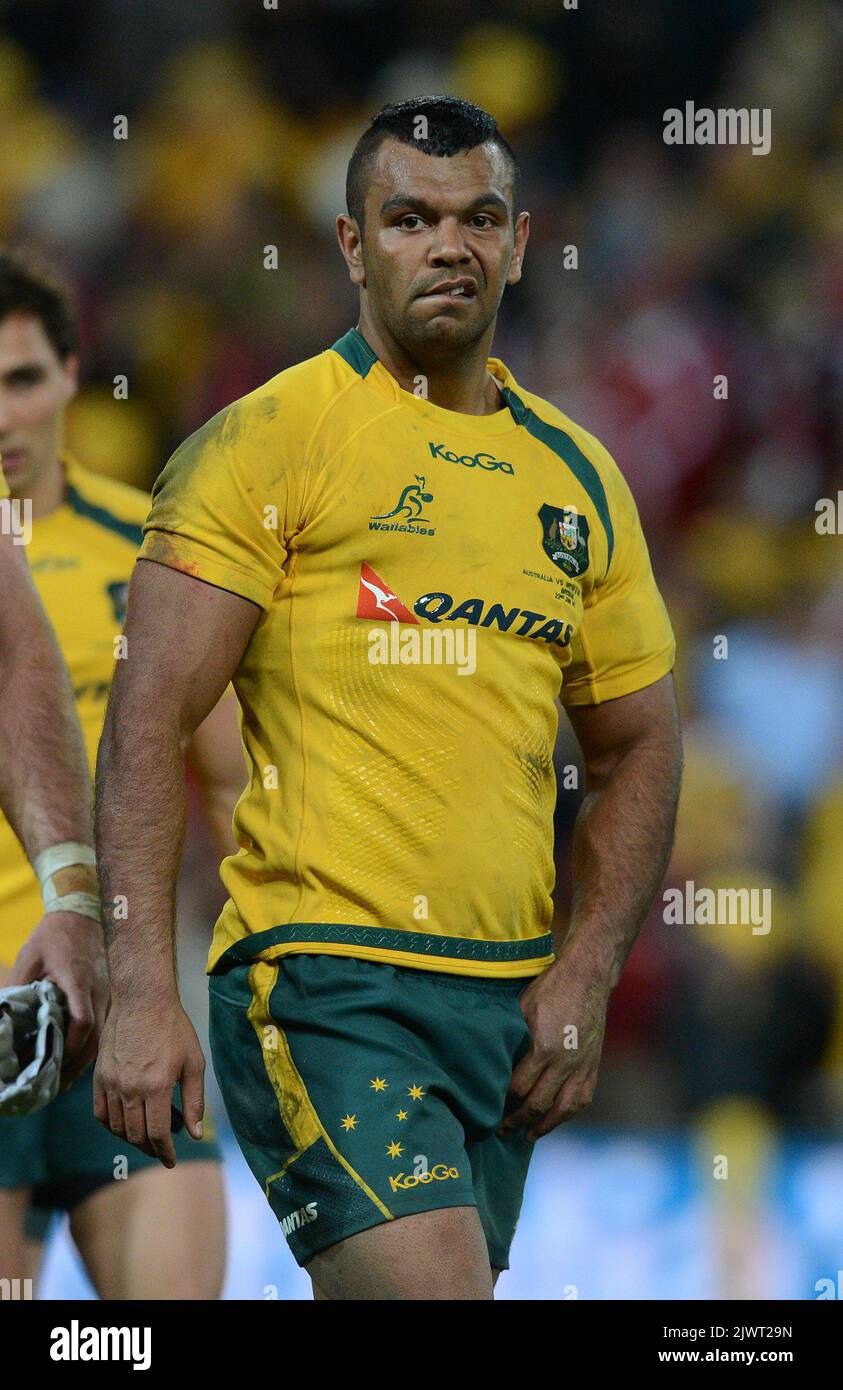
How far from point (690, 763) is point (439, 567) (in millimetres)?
3218

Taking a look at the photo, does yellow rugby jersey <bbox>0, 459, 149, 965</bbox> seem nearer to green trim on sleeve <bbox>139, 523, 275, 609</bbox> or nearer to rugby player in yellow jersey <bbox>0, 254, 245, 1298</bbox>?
rugby player in yellow jersey <bbox>0, 254, 245, 1298</bbox>

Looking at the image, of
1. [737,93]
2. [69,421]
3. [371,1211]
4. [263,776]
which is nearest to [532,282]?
[737,93]

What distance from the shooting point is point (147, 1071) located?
7.86 feet

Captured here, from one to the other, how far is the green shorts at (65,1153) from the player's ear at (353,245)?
152cm

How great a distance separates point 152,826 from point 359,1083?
0.43 m


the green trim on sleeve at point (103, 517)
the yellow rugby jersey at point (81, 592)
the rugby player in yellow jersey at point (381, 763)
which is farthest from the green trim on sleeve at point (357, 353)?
the green trim on sleeve at point (103, 517)

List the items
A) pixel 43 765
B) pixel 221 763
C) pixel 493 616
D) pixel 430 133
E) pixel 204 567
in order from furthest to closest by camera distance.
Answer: pixel 221 763 → pixel 43 765 → pixel 430 133 → pixel 493 616 → pixel 204 567

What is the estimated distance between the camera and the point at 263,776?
260cm

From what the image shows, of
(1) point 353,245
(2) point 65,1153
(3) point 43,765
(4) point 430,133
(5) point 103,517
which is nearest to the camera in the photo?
(4) point 430,133

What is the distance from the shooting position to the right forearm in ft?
8.00

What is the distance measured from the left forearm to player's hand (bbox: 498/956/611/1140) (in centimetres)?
12

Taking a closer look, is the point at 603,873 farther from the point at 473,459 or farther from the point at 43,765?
the point at 43,765

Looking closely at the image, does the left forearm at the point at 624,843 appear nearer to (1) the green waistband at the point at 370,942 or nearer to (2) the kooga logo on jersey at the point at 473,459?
(1) the green waistband at the point at 370,942

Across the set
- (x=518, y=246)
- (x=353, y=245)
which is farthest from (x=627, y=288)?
(x=353, y=245)
